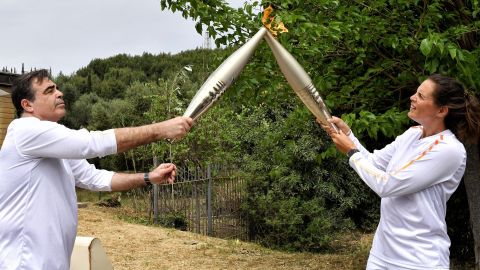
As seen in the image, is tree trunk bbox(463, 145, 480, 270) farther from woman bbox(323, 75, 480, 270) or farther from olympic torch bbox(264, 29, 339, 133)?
woman bbox(323, 75, 480, 270)

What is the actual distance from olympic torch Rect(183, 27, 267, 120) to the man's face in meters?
0.67

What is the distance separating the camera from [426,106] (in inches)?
108

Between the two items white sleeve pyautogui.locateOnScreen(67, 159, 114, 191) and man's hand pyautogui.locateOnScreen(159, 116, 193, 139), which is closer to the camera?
man's hand pyautogui.locateOnScreen(159, 116, 193, 139)

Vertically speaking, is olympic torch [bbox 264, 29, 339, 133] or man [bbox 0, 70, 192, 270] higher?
olympic torch [bbox 264, 29, 339, 133]

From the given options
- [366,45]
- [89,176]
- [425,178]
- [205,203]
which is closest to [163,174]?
[89,176]

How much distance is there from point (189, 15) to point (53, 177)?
3081 millimetres

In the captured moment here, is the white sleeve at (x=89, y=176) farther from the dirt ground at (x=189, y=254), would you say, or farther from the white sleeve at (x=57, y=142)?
the dirt ground at (x=189, y=254)

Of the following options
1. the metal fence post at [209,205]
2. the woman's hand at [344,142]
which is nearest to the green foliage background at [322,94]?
the metal fence post at [209,205]

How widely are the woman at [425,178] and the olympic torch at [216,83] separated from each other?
2.95 feet

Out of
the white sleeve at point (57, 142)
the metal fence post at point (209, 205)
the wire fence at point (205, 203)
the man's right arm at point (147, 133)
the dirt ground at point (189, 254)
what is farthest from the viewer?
the metal fence post at point (209, 205)

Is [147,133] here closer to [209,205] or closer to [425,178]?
[425,178]

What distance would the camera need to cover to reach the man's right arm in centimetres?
271

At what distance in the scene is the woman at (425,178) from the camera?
263 cm

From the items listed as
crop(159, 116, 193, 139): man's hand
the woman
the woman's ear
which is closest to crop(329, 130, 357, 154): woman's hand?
the woman
